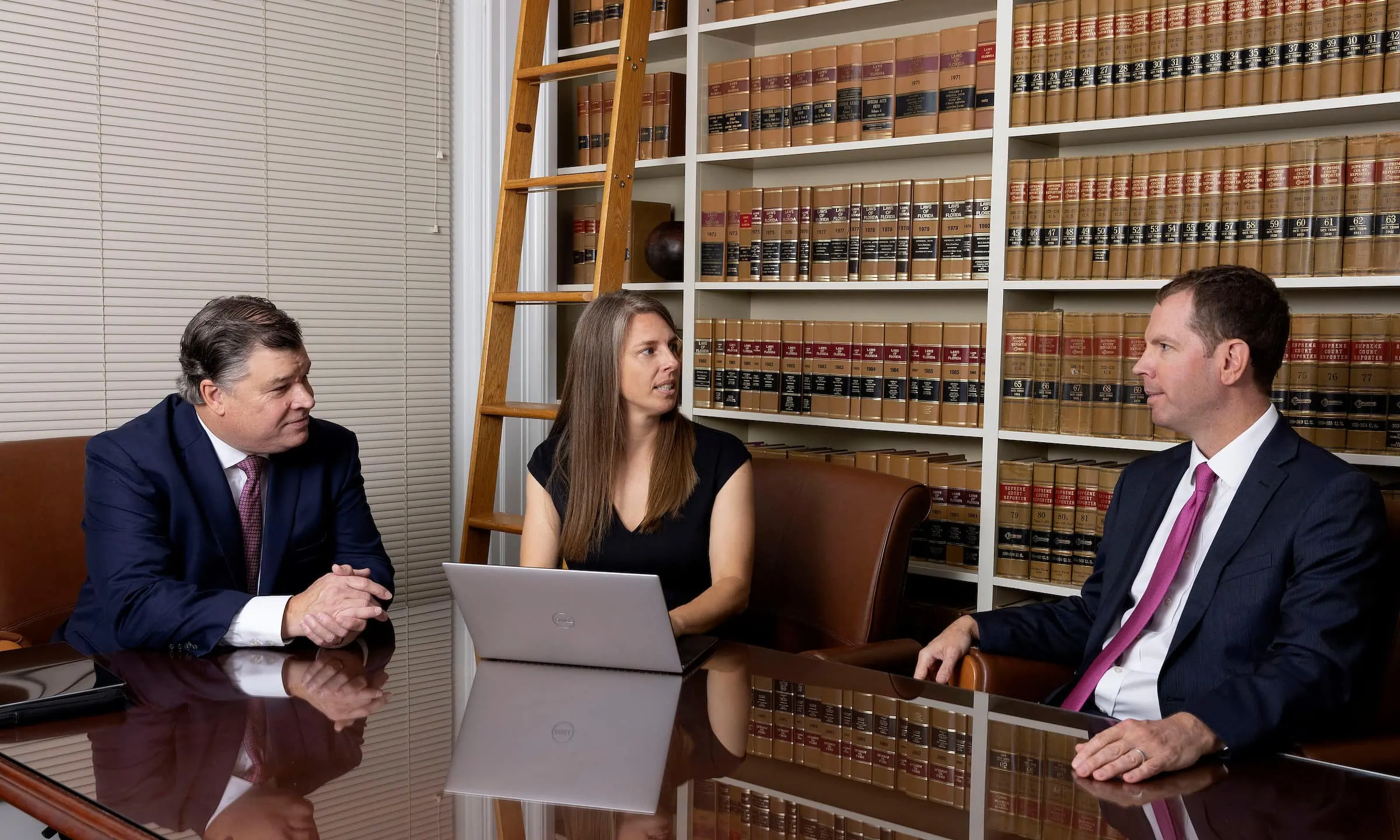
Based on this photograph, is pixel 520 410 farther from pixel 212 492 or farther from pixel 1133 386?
pixel 1133 386

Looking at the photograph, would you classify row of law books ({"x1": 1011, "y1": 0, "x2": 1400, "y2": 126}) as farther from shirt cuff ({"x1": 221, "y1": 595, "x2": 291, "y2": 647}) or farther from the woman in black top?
shirt cuff ({"x1": 221, "y1": 595, "x2": 291, "y2": 647})

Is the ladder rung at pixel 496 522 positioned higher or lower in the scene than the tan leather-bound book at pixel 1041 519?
lower

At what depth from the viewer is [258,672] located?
1.72 meters

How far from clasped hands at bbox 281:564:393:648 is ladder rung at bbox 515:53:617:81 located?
1788 millimetres

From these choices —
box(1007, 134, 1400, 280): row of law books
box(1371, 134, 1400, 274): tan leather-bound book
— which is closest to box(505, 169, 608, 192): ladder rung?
box(1007, 134, 1400, 280): row of law books

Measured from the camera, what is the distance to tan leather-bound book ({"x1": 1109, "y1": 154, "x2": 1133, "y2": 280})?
107 inches

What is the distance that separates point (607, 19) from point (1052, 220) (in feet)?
5.24

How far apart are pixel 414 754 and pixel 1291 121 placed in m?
2.26

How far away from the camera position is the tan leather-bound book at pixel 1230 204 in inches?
101

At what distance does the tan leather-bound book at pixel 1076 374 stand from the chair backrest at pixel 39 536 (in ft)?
7.05

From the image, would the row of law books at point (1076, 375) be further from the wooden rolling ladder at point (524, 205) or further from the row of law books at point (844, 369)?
the wooden rolling ladder at point (524, 205)

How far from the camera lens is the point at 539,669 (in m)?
1.70

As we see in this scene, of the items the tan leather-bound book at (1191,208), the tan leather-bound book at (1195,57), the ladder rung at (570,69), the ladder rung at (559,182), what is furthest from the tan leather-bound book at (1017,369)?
the ladder rung at (570,69)

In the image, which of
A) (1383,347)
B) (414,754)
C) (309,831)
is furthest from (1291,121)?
(309,831)
